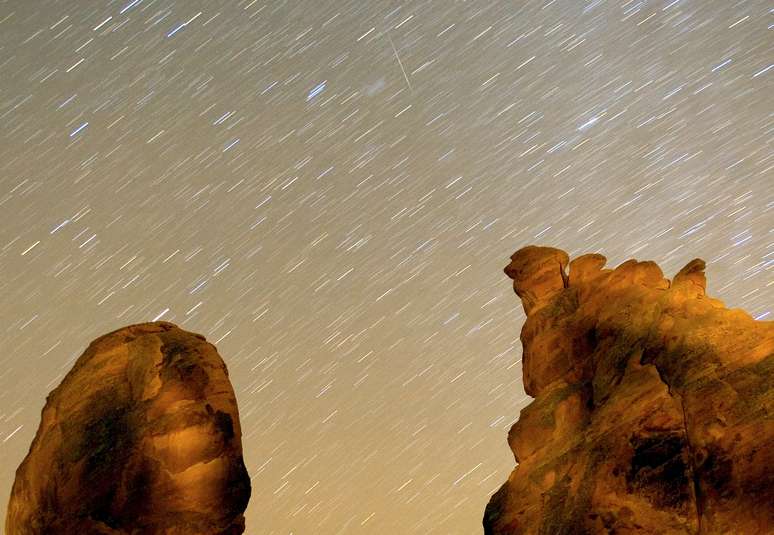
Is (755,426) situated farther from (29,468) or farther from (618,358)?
(29,468)

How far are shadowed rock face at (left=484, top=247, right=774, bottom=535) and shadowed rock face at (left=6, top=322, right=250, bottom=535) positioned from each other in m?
5.53

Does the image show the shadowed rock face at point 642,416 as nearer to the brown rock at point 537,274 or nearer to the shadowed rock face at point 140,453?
the brown rock at point 537,274

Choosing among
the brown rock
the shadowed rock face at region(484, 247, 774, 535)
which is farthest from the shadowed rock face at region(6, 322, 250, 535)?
the brown rock

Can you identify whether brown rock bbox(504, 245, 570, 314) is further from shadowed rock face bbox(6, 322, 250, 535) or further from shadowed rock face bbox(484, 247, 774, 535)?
shadowed rock face bbox(6, 322, 250, 535)

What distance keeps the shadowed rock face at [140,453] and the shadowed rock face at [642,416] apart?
218 inches

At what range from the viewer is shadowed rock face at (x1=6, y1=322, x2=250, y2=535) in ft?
57.7

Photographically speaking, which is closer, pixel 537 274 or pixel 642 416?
pixel 642 416

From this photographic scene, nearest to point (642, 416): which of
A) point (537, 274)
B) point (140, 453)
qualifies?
point (537, 274)

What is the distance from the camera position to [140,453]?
1797 centimetres

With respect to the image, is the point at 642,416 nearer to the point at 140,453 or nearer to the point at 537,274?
the point at 537,274

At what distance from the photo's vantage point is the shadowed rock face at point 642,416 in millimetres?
14766

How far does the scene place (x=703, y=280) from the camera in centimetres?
1953

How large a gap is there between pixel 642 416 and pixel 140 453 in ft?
31.2

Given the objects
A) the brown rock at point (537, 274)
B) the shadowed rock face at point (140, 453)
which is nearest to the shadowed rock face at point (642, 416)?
the brown rock at point (537, 274)
